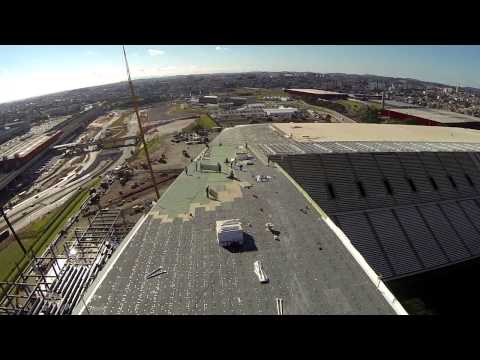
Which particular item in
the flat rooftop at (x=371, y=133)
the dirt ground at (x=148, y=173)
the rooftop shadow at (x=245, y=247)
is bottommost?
the dirt ground at (x=148, y=173)

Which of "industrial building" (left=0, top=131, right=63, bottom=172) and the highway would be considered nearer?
the highway

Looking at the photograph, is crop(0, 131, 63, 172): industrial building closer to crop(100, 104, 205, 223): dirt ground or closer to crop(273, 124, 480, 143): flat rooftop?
crop(100, 104, 205, 223): dirt ground

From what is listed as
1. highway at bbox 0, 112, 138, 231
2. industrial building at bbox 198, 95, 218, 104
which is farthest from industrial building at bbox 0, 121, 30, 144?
industrial building at bbox 198, 95, 218, 104

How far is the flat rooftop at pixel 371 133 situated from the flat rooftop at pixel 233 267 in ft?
85.5

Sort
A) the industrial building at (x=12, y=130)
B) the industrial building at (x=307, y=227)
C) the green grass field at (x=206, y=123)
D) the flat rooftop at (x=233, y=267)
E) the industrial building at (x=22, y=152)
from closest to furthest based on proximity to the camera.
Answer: the flat rooftop at (x=233, y=267)
the industrial building at (x=307, y=227)
the industrial building at (x=22, y=152)
the industrial building at (x=12, y=130)
the green grass field at (x=206, y=123)

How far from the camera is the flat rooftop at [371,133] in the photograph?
47562 millimetres

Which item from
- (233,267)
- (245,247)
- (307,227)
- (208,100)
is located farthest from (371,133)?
(208,100)

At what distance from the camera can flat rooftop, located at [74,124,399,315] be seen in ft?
50.1

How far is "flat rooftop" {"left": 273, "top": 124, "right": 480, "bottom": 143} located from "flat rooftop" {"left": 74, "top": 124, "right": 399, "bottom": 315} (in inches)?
1026

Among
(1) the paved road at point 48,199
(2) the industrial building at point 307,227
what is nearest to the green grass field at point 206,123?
(1) the paved road at point 48,199

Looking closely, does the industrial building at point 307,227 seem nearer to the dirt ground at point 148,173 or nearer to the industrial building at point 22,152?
the dirt ground at point 148,173

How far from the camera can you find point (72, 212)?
4531cm

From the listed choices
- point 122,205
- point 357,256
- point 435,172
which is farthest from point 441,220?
point 122,205

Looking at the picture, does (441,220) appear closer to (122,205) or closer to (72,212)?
(122,205)
